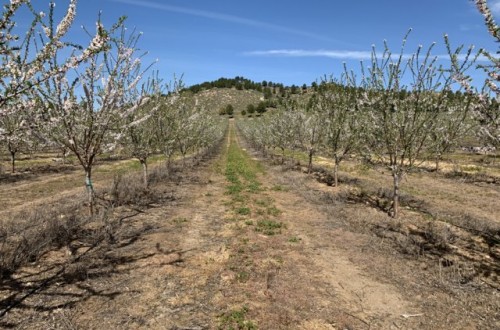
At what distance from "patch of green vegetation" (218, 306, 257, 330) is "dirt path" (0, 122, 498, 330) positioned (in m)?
0.02

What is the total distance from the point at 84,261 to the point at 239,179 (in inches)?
598

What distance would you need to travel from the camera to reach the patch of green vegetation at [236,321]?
240 inches

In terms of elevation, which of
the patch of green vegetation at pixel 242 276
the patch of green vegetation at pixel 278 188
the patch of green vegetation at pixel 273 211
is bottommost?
the patch of green vegetation at pixel 278 188

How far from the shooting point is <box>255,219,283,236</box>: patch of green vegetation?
1161 cm

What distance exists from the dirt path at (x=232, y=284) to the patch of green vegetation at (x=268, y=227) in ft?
0.11

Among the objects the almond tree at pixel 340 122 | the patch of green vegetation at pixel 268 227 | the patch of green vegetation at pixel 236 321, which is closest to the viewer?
the patch of green vegetation at pixel 236 321

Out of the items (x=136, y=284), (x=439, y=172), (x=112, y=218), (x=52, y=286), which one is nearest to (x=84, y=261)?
(x=52, y=286)

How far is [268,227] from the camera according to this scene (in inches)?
479

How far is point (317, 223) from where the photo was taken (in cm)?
1281

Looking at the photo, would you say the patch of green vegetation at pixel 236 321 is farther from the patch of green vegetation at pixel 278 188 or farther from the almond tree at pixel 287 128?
the almond tree at pixel 287 128

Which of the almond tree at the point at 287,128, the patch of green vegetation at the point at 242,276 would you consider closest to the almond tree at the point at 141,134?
the patch of green vegetation at the point at 242,276

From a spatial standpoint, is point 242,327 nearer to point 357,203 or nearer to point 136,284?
point 136,284

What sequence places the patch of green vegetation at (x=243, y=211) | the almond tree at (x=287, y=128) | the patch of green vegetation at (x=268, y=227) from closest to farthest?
the patch of green vegetation at (x=268, y=227) → the patch of green vegetation at (x=243, y=211) → the almond tree at (x=287, y=128)

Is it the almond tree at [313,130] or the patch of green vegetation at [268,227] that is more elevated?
the almond tree at [313,130]
